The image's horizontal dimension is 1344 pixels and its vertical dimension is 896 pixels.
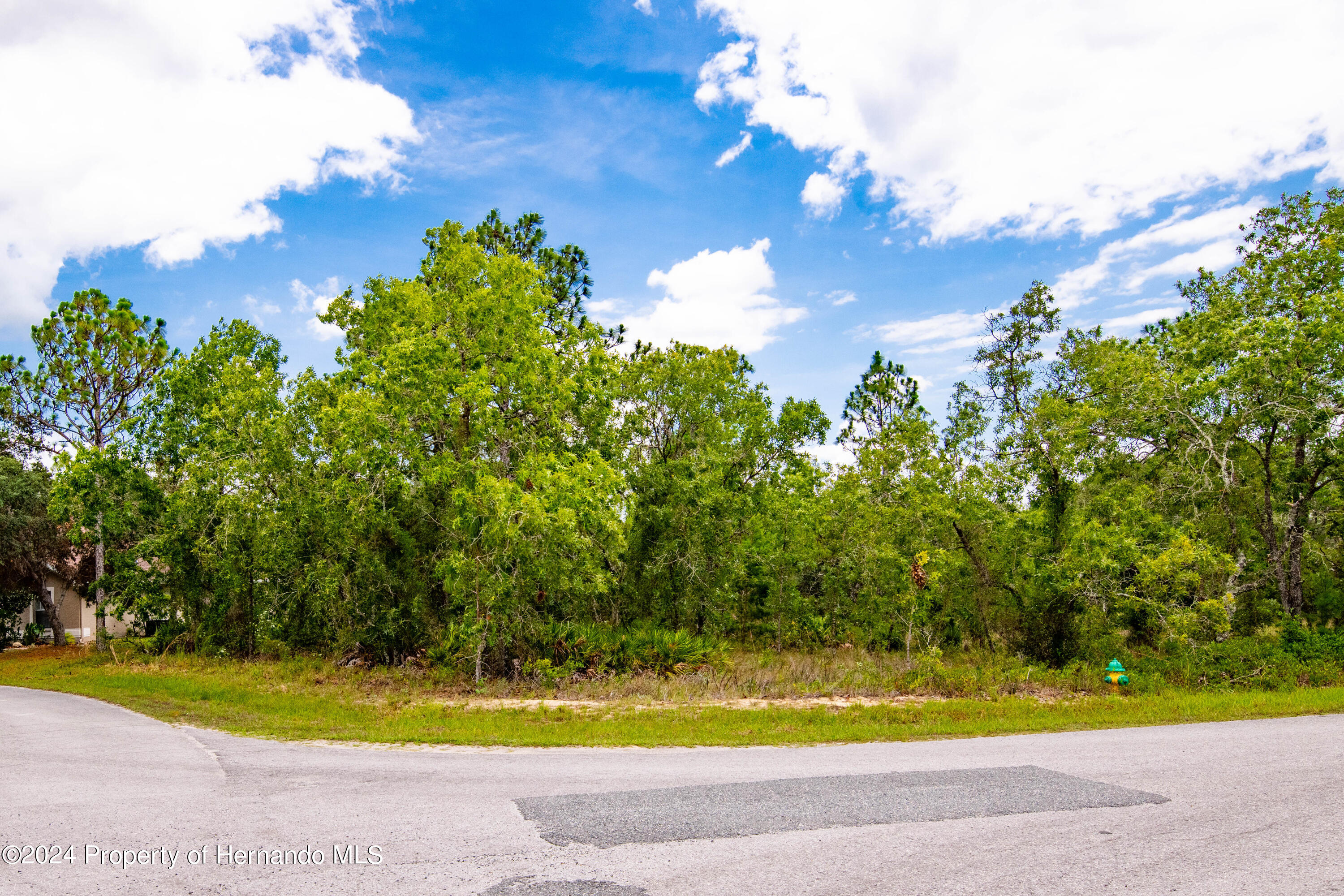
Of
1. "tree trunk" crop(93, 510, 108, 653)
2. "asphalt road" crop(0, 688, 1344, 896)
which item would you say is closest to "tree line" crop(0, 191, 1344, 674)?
"tree trunk" crop(93, 510, 108, 653)

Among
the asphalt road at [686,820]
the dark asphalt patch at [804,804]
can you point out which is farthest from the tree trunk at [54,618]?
the dark asphalt patch at [804,804]

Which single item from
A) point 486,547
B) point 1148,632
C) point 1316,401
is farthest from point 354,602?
point 1316,401

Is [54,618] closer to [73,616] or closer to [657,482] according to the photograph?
[73,616]

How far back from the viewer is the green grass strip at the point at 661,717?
33.2 feet

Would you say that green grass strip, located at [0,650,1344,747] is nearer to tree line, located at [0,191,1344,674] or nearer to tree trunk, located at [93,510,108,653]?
tree line, located at [0,191,1344,674]

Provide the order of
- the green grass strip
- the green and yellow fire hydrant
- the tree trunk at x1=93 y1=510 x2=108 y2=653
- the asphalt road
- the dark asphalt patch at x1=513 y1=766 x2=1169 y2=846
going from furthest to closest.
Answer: the tree trunk at x1=93 y1=510 x2=108 y2=653
the green and yellow fire hydrant
the green grass strip
the dark asphalt patch at x1=513 y1=766 x2=1169 y2=846
the asphalt road

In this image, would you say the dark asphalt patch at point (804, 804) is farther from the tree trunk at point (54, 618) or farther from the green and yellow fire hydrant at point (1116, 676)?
the tree trunk at point (54, 618)

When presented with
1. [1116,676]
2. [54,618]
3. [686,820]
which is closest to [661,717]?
A: [686,820]

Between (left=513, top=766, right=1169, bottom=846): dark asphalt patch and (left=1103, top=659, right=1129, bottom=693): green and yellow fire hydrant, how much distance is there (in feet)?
29.0

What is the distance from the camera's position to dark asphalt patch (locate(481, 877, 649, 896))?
4309 mm

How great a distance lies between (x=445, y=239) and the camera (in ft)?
60.7

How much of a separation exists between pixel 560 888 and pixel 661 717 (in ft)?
25.6

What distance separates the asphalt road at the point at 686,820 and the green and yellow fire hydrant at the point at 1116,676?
17.5 feet

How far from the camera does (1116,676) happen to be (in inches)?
566
